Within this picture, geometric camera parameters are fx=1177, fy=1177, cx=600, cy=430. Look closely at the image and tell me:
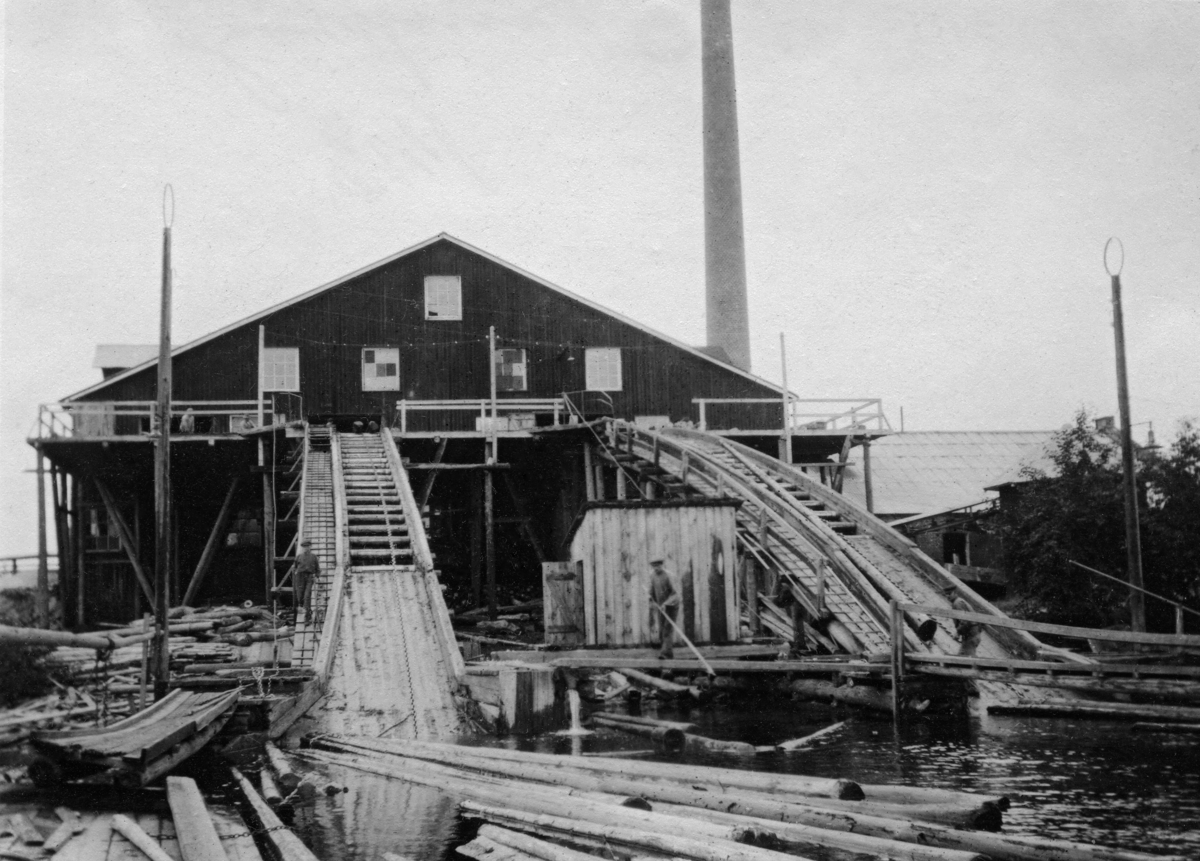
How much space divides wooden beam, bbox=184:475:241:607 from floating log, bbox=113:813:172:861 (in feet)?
66.8

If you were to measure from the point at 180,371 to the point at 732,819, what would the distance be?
87.6 feet

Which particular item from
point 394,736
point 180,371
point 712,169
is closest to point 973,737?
point 394,736

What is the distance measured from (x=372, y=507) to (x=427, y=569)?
12.0ft

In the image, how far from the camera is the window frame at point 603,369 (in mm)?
33500

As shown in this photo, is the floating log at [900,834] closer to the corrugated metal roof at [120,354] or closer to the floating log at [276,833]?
the floating log at [276,833]

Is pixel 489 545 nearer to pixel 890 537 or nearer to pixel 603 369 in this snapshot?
pixel 603 369

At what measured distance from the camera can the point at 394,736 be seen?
40.3 feet

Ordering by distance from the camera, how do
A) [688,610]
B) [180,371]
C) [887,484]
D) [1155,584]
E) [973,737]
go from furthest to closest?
[887,484], [180,371], [1155,584], [688,610], [973,737]

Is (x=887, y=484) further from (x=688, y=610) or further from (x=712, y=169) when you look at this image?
(x=688, y=610)

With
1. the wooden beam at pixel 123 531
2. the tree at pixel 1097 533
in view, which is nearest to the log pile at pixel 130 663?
the wooden beam at pixel 123 531

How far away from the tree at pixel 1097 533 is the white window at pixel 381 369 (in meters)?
16.4

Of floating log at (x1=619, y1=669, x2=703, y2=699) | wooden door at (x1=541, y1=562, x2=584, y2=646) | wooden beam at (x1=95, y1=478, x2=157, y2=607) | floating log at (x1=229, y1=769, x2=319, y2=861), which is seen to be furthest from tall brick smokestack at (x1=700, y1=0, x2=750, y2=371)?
floating log at (x1=229, y1=769, x2=319, y2=861)

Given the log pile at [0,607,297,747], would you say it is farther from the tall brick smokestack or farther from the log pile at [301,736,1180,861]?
the tall brick smokestack

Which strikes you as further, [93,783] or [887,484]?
[887,484]
